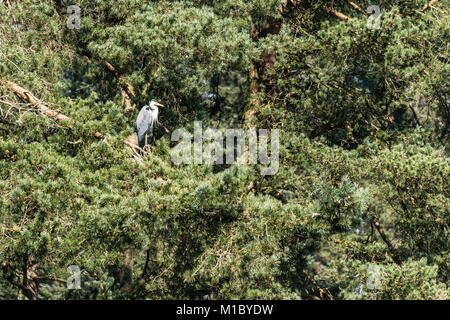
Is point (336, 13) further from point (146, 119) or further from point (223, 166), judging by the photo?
point (146, 119)

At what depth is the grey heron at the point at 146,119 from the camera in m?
7.57

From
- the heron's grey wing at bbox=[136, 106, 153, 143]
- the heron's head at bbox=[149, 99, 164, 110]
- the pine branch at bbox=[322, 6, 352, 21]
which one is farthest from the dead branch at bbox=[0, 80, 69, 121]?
the pine branch at bbox=[322, 6, 352, 21]

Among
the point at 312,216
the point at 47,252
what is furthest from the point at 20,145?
the point at 312,216

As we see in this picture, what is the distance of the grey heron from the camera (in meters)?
7.57

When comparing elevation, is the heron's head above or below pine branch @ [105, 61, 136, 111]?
below

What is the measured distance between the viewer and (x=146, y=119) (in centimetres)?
758

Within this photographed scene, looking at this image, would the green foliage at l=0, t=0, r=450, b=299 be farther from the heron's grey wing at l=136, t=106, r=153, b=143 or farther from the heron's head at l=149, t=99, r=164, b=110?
the heron's head at l=149, t=99, r=164, b=110

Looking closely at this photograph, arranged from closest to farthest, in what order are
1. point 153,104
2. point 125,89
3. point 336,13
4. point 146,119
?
1. point 146,119
2. point 153,104
3. point 336,13
4. point 125,89

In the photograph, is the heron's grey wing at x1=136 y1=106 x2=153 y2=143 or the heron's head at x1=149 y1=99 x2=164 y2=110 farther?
the heron's head at x1=149 y1=99 x2=164 y2=110

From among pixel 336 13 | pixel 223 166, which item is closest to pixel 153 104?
pixel 223 166

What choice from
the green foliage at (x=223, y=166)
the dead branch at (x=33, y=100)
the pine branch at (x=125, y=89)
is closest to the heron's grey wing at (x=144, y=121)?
the green foliage at (x=223, y=166)

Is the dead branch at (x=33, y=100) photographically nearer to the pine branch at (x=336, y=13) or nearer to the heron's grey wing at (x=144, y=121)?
the heron's grey wing at (x=144, y=121)
